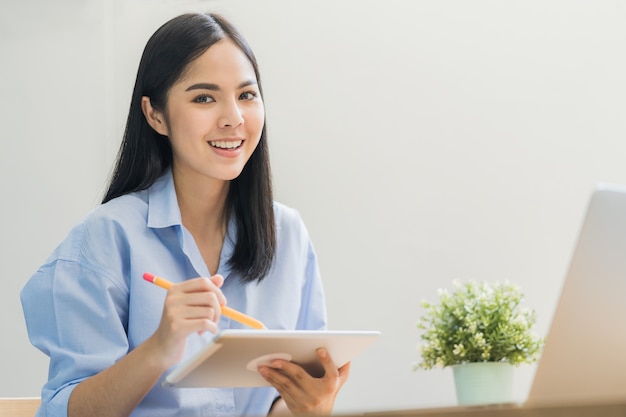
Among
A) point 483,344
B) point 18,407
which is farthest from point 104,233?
point 483,344

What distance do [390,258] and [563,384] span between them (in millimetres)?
1636

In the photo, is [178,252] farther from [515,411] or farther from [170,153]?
[515,411]

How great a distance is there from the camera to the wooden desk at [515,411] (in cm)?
47

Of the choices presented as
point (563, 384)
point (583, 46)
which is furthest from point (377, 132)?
point (563, 384)

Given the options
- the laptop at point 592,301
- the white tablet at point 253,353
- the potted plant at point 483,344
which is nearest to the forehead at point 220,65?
the white tablet at point 253,353

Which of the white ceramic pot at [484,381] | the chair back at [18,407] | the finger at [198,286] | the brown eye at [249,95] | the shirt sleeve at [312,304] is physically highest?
the brown eye at [249,95]

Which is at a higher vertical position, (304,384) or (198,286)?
(198,286)

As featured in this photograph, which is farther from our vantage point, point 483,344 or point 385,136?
point 385,136

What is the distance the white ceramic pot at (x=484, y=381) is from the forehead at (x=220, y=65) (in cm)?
85

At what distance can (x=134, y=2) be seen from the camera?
2572mm

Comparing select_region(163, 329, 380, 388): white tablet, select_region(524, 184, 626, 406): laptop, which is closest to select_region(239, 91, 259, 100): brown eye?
select_region(163, 329, 380, 388): white tablet

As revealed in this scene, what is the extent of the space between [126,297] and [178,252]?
0.46 feet

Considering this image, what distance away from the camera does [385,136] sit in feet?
8.32

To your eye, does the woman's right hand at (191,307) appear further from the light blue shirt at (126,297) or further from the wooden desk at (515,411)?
the wooden desk at (515,411)
